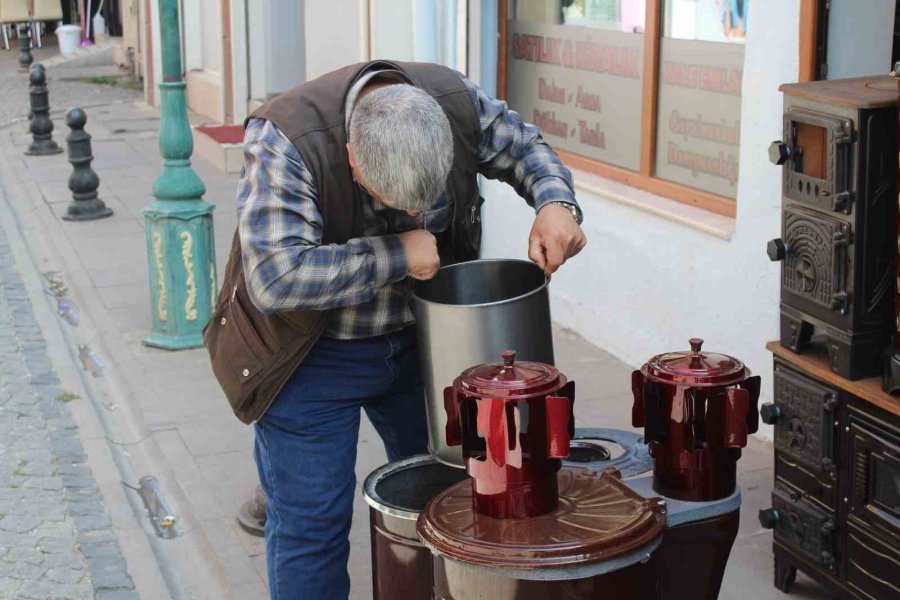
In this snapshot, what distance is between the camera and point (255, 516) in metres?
4.72

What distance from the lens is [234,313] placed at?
319 cm

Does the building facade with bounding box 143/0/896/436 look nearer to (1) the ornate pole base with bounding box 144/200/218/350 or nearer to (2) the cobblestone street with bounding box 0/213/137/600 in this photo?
(1) the ornate pole base with bounding box 144/200/218/350

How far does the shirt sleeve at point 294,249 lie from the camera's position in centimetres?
283

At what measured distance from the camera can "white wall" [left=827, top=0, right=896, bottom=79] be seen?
463 centimetres

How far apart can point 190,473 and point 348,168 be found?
2729mm

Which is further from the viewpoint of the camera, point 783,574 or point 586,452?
point 783,574

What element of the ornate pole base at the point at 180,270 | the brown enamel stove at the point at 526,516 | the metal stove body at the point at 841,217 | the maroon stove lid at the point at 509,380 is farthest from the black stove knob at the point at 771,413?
the ornate pole base at the point at 180,270

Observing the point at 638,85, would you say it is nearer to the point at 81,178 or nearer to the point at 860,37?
the point at 860,37

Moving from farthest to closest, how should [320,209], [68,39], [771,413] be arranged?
[68,39] → [771,413] → [320,209]

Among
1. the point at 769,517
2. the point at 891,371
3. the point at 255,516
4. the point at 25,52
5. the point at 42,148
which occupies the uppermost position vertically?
the point at 25,52

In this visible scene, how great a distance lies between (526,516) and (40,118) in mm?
11945

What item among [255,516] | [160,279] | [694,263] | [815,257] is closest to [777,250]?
[815,257]

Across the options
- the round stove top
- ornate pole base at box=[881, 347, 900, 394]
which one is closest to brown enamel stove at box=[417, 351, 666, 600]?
the round stove top

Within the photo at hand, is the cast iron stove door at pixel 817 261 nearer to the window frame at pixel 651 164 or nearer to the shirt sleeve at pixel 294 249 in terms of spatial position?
the shirt sleeve at pixel 294 249
